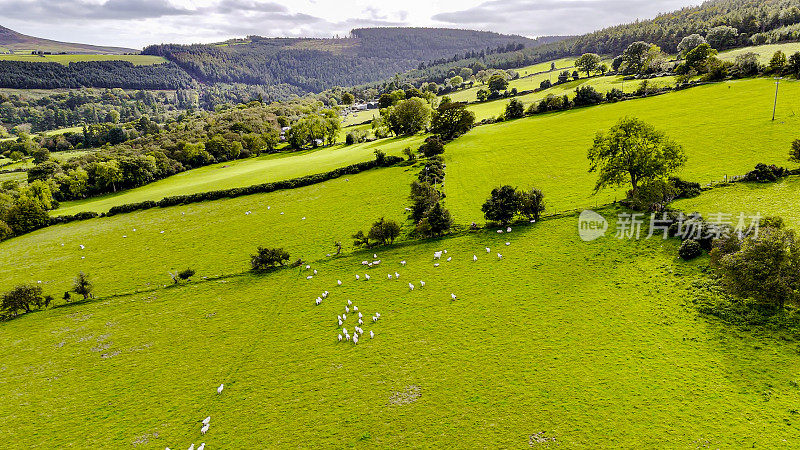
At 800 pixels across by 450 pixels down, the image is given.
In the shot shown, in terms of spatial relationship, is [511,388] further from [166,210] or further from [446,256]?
[166,210]

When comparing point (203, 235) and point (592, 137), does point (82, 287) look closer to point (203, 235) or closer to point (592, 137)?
point (203, 235)

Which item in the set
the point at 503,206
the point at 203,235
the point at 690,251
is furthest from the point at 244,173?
the point at 690,251

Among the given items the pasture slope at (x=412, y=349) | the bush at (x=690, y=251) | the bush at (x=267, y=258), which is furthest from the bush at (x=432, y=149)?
the bush at (x=690, y=251)

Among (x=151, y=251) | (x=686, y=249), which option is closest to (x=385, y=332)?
(x=686, y=249)

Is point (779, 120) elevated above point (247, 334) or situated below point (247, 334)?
above
